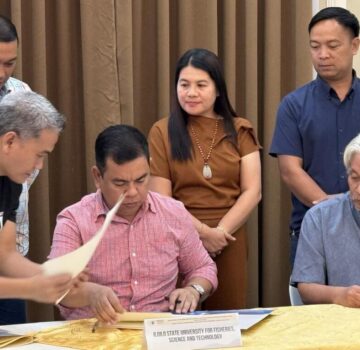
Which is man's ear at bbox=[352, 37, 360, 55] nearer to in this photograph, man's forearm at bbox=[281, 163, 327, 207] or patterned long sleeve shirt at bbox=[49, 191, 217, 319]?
man's forearm at bbox=[281, 163, 327, 207]

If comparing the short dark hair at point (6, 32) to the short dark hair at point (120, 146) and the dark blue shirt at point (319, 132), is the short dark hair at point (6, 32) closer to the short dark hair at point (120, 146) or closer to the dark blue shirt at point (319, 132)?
the short dark hair at point (120, 146)

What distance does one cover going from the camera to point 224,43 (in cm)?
442

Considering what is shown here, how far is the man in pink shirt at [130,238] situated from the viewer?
113 inches

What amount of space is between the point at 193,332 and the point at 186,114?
59.4 inches

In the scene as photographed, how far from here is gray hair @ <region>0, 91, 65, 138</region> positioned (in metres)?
2.46

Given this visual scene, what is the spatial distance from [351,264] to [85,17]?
184 cm

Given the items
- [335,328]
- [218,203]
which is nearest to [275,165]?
[218,203]

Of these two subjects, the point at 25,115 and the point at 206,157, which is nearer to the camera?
the point at 25,115

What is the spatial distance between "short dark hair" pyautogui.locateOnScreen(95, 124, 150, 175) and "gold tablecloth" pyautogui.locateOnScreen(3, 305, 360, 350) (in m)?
0.58

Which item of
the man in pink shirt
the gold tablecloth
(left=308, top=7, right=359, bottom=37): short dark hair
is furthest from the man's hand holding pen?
(left=308, top=7, right=359, bottom=37): short dark hair

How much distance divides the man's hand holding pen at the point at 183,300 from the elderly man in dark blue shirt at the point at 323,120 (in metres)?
0.98

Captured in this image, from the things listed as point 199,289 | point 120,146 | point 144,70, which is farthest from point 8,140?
point 144,70

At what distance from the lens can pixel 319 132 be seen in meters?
3.70

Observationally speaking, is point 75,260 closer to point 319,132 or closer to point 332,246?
point 332,246
